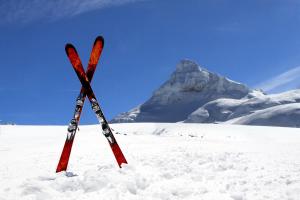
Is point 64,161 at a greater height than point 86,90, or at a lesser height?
lesser

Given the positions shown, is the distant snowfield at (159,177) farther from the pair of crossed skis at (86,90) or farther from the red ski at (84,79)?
the red ski at (84,79)

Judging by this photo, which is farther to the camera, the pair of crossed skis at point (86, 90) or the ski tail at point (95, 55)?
the ski tail at point (95, 55)

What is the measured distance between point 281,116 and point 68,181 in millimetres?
178684

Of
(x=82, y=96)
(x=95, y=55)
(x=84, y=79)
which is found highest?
(x=95, y=55)

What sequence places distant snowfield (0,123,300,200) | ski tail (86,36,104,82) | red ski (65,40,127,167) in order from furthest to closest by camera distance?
ski tail (86,36,104,82) < red ski (65,40,127,167) < distant snowfield (0,123,300,200)

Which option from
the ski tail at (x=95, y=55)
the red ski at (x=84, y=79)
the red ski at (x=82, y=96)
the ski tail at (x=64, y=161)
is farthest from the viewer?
the ski tail at (x=95, y=55)

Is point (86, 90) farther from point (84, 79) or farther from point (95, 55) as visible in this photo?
point (95, 55)

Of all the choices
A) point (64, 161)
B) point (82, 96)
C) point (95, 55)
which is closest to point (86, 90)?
point (82, 96)

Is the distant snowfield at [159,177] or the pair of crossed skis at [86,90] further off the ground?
the pair of crossed skis at [86,90]

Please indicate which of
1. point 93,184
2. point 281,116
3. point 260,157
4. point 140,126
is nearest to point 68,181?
point 93,184

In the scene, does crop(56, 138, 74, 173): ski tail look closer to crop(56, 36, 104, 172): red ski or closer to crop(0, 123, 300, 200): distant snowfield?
crop(56, 36, 104, 172): red ski

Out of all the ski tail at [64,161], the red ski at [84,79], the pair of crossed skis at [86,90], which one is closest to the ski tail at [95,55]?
the pair of crossed skis at [86,90]

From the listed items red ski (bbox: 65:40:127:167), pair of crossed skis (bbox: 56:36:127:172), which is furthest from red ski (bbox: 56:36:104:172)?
red ski (bbox: 65:40:127:167)

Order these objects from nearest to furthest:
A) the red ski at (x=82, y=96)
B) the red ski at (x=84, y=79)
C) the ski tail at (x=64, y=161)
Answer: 1. the ski tail at (x=64, y=161)
2. the red ski at (x=82, y=96)
3. the red ski at (x=84, y=79)
